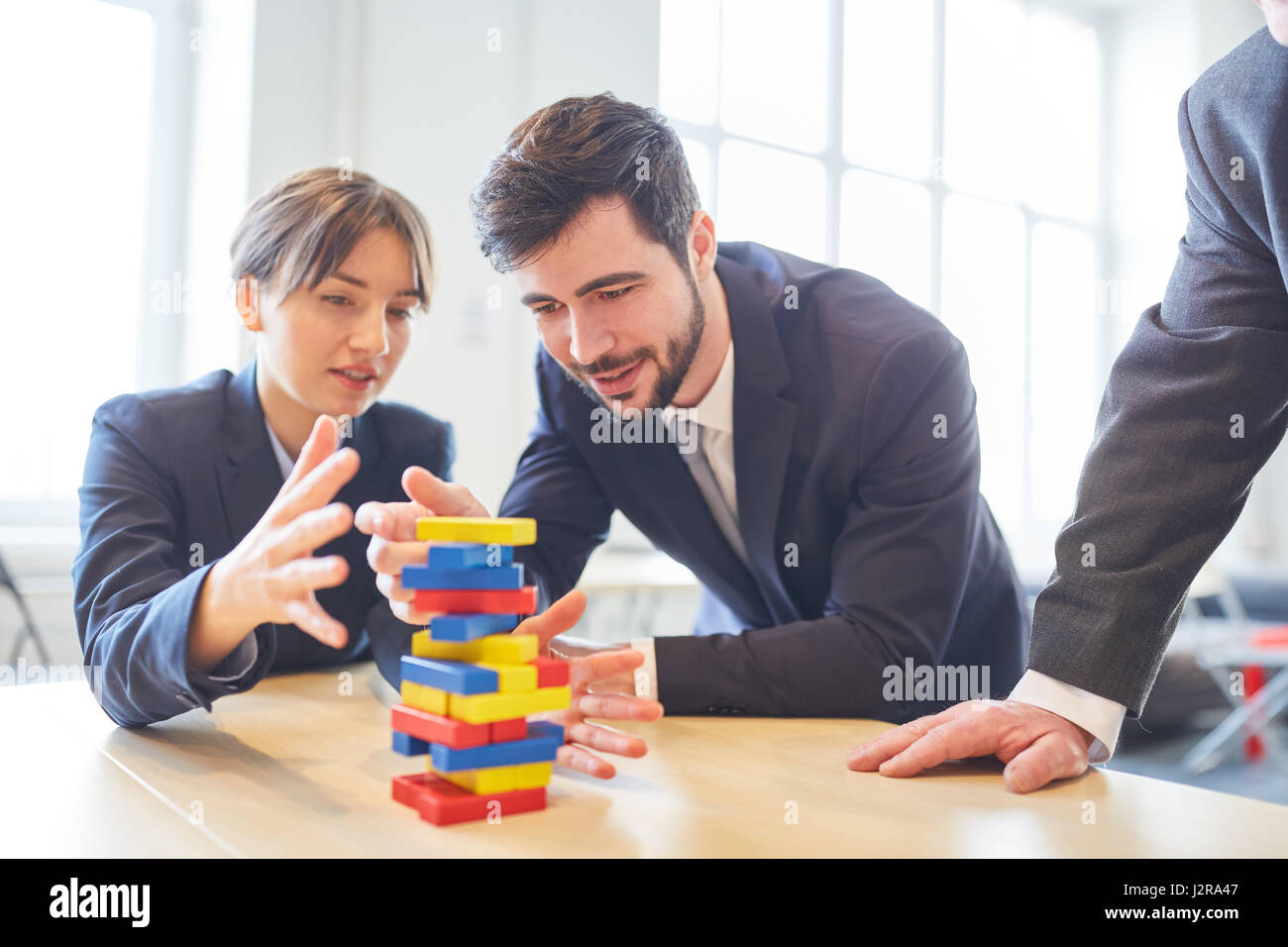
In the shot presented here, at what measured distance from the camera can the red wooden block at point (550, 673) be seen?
0.86m

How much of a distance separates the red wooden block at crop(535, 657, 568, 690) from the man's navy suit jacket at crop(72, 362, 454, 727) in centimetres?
42

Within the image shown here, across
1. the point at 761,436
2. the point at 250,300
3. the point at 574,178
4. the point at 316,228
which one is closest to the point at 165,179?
the point at 250,300

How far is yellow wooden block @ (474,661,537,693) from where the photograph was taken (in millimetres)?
826

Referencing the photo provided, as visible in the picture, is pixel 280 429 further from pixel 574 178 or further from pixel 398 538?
pixel 398 538

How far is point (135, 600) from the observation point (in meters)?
1.29

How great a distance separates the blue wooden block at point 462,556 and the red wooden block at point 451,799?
7.6 inches

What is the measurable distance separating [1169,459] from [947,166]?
6.31 m

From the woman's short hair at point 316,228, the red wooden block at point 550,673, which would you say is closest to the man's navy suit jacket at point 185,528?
the woman's short hair at point 316,228

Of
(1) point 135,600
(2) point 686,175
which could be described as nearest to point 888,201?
(2) point 686,175

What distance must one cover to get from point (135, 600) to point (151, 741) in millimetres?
228

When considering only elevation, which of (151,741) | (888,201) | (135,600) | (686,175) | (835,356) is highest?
(888,201)

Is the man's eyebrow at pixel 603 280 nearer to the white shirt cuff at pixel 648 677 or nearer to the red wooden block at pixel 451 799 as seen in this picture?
the white shirt cuff at pixel 648 677
